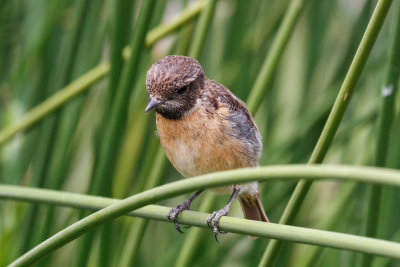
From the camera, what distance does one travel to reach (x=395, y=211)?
2775 millimetres

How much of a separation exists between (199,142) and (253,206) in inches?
21.8

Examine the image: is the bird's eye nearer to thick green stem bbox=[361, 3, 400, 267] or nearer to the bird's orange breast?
the bird's orange breast

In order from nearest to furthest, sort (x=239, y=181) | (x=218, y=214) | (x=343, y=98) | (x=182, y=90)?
(x=239, y=181)
(x=343, y=98)
(x=218, y=214)
(x=182, y=90)

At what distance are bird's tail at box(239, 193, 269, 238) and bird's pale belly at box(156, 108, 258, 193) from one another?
0.37 meters

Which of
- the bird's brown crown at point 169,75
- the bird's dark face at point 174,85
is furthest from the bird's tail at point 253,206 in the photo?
the bird's brown crown at point 169,75

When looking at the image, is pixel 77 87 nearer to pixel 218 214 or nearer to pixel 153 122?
pixel 153 122

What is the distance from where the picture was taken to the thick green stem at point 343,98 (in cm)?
129

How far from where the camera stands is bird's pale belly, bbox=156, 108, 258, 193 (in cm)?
208

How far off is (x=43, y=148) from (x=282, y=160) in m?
1.01

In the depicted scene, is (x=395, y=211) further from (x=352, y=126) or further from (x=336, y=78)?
(x=336, y=78)

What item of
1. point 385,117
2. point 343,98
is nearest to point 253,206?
point 385,117

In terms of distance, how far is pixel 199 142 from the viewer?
2.08 meters

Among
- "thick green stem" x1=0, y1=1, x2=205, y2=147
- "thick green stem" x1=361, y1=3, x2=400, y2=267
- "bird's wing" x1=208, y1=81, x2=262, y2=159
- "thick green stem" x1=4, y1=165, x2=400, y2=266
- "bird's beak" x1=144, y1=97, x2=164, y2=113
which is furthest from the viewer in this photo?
"thick green stem" x1=0, y1=1, x2=205, y2=147

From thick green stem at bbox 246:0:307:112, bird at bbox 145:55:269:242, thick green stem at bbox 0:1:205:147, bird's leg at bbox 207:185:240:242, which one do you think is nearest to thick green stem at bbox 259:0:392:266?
bird's leg at bbox 207:185:240:242
